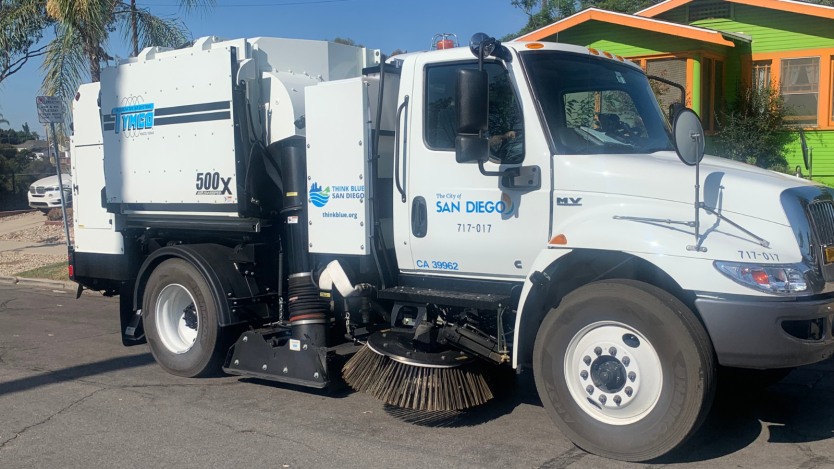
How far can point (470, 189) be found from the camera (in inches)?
205

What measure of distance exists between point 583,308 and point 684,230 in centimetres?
76

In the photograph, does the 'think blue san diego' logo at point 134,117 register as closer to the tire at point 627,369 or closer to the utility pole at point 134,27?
the tire at point 627,369

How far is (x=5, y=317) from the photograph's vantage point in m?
10.2

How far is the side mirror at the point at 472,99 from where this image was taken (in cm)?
470

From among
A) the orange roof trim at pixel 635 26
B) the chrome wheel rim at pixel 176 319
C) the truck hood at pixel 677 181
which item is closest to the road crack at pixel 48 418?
the chrome wheel rim at pixel 176 319

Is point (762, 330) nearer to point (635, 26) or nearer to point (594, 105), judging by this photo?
point (594, 105)

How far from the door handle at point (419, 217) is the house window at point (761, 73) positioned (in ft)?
42.9

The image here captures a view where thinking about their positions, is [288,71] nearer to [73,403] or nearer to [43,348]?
[73,403]

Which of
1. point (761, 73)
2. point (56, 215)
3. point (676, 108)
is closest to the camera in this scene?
point (676, 108)

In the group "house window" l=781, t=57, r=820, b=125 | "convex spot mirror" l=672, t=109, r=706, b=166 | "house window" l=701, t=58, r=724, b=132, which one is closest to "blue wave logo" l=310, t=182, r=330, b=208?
"convex spot mirror" l=672, t=109, r=706, b=166

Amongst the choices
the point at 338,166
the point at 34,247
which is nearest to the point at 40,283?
the point at 34,247

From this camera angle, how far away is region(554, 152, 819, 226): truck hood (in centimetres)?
434

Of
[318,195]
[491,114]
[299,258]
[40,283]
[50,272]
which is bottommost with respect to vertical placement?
[40,283]

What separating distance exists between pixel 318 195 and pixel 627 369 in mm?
2679
